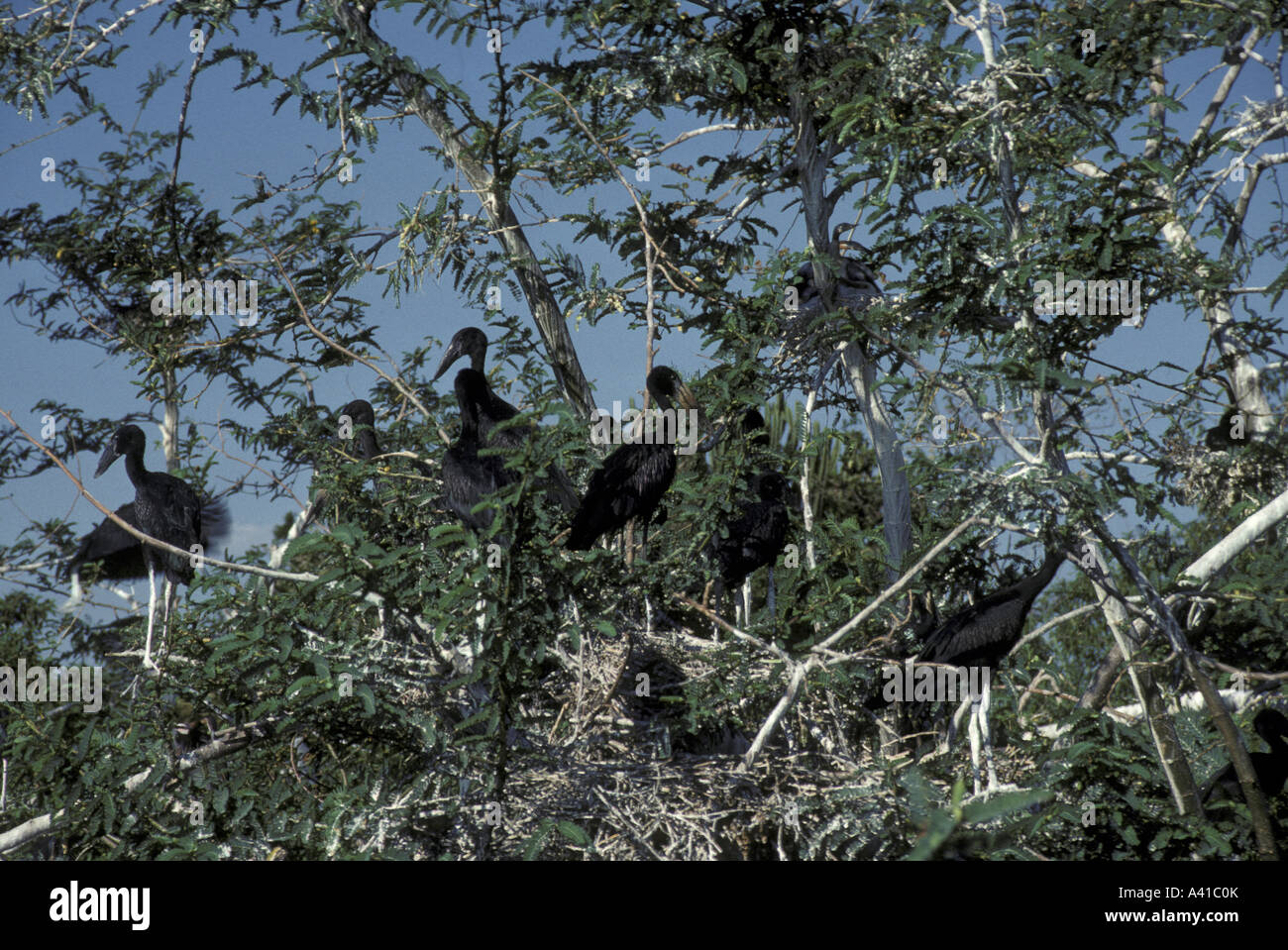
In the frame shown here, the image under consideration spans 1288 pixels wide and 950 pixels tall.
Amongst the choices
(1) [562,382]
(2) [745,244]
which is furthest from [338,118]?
(2) [745,244]

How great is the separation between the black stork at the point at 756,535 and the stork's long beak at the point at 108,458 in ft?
14.2

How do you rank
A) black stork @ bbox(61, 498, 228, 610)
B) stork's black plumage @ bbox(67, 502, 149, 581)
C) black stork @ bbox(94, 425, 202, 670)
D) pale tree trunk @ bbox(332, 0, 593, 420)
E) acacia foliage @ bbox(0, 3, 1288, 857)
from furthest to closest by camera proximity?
stork's black plumage @ bbox(67, 502, 149, 581) < black stork @ bbox(61, 498, 228, 610) < black stork @ bbox(94, 425, 202, 670) < pale tree trunk @ bbox(332, 0, 593, 420) < acacia foliage @ bbox(0, 3, 1288, 857)

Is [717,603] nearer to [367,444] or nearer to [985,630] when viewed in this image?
[985,630]

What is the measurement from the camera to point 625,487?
5367 mm

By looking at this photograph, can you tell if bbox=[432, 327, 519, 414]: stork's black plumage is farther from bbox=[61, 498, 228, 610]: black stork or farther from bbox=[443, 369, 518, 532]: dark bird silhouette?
bbox=[61, 498, 228, 610]: black stork

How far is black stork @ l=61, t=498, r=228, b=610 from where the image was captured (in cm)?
736

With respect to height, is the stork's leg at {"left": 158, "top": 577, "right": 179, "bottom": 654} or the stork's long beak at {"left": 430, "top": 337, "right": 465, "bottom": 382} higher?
the stork's long beak at {"left": 430, "top": 337, "right": 465, "bottom": 382}

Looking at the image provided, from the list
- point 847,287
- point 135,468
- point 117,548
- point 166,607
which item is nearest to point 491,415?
point 166,607

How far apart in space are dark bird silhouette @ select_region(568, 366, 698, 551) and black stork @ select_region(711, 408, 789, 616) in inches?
15.7

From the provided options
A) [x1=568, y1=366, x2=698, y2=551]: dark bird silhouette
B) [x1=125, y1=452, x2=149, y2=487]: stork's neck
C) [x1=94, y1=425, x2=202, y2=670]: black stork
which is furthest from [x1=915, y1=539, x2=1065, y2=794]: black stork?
[x1=125, y1=452, x2=149, y2=487]: stork's neck

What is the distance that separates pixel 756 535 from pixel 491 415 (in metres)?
1.46
